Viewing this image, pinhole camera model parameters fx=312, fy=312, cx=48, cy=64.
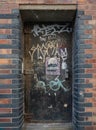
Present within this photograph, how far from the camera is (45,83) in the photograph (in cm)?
625

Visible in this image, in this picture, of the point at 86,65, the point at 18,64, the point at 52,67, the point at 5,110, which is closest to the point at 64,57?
the point at 52,67

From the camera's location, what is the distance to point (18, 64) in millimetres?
5582

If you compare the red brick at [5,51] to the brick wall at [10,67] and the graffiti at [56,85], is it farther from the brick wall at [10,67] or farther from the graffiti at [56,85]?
the graffiti at [56,85]

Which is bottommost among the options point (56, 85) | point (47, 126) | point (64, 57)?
point (47, 126)

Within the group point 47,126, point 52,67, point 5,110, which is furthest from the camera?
point 52,67

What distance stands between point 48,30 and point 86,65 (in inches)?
47.5

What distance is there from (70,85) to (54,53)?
0.72m

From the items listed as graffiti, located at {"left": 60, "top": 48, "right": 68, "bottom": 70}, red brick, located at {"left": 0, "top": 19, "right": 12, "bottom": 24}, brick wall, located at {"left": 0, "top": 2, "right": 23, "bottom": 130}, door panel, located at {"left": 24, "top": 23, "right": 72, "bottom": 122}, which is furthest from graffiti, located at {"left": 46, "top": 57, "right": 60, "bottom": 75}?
red brick, located at {"left": 0, "top": 19, "right": 12, "bottom": 24}

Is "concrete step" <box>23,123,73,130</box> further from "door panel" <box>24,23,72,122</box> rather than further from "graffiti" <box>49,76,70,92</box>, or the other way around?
"graffiti" <box>49,76,70,92</box>

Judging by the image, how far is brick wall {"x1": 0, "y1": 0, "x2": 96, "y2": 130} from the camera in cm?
551

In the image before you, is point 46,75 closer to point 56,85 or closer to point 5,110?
point 56,85

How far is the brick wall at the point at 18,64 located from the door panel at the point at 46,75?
2.13 ft

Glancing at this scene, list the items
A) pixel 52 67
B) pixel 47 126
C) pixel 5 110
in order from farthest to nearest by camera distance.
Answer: pixel 52 67 → pixel 47 126 → pixel 5 110

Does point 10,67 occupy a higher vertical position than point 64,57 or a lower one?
lower
